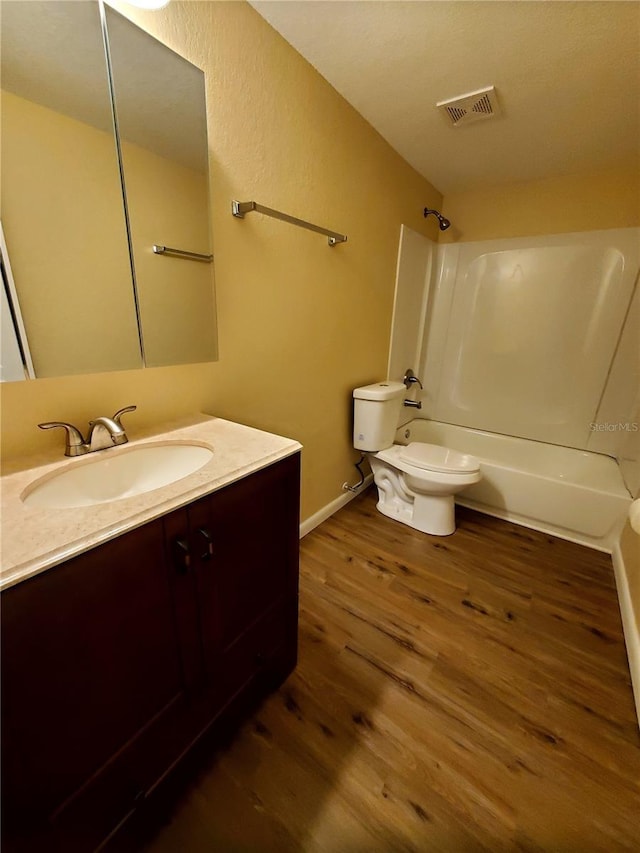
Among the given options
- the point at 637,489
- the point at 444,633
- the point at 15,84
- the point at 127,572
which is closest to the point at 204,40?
the point at 15,84

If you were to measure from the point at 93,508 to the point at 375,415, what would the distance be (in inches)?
63.3

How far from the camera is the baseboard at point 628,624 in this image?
1.19 metres

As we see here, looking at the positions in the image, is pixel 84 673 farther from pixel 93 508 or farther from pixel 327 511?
pixel 327 511

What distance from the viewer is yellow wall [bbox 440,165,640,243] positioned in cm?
207

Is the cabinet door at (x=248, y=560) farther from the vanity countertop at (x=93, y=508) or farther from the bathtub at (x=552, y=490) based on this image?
the bathtub at (x=552, y=490)

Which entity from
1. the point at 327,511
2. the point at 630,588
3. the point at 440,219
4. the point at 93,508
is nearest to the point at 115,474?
the point at 93,508

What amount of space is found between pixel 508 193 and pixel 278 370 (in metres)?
2.20

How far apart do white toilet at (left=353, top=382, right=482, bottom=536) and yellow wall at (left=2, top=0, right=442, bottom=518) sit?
0.15 meters

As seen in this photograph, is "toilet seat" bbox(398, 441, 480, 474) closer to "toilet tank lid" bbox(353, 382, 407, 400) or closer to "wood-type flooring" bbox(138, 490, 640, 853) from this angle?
"toilet tank lid" bbox(353, 382, 407, 400)

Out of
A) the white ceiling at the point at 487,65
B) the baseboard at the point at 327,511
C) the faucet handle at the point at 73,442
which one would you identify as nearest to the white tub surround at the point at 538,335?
the white ceiling at the point at 487,65

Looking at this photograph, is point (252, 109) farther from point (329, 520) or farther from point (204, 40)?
point (329, 520)

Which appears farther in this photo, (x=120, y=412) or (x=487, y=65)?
(x=487, y=65)

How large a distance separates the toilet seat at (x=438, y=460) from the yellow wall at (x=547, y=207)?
1.66 meters

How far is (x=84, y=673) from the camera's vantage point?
61 cm
